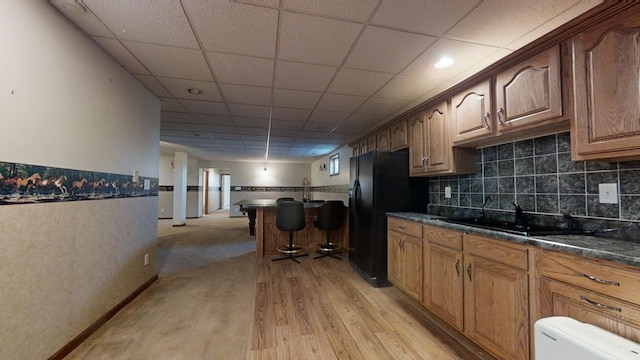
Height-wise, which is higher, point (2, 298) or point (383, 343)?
point (2, 298)

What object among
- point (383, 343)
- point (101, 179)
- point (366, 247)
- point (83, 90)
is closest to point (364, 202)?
point (366, 247)

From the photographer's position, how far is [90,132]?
6.53 feet

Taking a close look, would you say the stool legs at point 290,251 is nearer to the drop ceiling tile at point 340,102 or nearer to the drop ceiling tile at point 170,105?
the drop ceiling tile at point 340,102

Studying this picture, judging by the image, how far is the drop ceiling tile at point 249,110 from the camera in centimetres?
330

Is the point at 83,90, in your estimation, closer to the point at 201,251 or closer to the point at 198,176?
the point at 201,251

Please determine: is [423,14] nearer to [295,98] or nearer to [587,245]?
[587,245]

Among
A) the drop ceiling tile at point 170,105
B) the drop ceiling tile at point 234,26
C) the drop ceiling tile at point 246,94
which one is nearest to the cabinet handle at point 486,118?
the drop ceiling tile at point 234,26

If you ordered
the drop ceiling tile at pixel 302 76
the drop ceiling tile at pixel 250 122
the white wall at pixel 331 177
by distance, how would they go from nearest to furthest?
the drop ceiling tile at pixel 302 76 → the drop ceiling tile at pixel 250 122 → the white wall at pixel 331 177

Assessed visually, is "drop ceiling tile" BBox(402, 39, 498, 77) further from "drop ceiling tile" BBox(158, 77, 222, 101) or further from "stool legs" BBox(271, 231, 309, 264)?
"stool legs" BBox(271, 231, 309, 264)

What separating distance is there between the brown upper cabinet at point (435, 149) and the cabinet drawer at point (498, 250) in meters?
0.84

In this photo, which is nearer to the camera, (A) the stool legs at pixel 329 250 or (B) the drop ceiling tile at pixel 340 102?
(B) the drop ceiling tile at pixel 340 102

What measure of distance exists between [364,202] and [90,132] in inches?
114

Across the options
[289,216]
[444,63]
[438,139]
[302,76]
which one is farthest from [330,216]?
[444,63]

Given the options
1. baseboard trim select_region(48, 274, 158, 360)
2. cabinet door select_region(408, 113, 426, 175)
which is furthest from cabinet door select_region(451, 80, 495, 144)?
baseboard trim select_region(48, 274, 158, 360)
